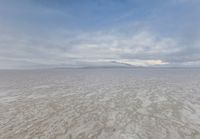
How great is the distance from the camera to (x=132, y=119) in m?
6.45

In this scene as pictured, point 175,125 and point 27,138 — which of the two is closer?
point 27,138

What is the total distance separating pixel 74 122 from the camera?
6156 mm

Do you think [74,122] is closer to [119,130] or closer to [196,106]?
[119,130]

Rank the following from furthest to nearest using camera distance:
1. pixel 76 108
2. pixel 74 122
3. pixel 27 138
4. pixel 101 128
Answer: pixel 76 108 < pixel 74 122 < pixel 101 128 < pixel 27 138

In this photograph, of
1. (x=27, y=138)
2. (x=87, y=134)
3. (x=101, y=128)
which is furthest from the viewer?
(x=101, y=128)

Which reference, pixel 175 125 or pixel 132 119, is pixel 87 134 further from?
pixel 175 125

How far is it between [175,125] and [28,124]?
6865 millimetres

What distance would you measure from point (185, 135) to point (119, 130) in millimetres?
2583

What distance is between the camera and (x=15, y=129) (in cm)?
538

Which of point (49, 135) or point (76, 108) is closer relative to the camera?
point (49, 135)

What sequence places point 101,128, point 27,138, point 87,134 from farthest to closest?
point 101,128
point 87,134
point 27,138

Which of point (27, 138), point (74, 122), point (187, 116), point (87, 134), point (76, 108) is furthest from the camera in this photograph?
point (76, 108)

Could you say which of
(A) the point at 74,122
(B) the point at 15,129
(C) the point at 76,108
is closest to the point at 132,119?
(A) the point at 74,122

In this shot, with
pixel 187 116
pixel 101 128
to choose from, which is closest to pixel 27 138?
pixel 101 128
